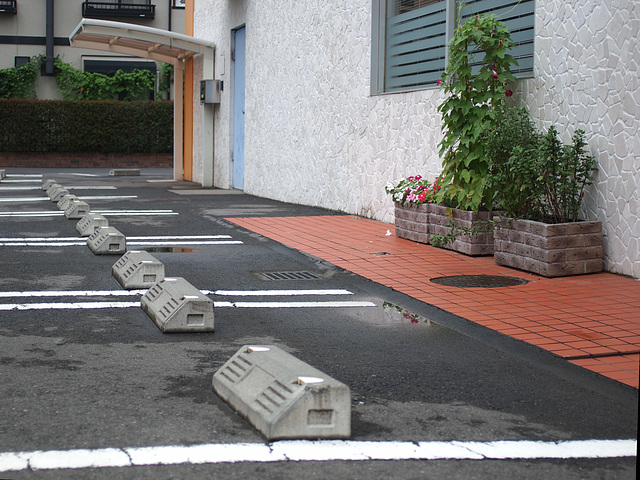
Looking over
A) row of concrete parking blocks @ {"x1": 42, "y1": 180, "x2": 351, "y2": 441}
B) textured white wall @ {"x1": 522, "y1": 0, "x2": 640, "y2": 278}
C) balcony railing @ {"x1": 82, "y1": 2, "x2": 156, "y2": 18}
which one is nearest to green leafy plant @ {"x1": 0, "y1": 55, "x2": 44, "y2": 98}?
balcony railing @ {"x1": 82, "y1": 2, "x2": 156, "y2": 18}

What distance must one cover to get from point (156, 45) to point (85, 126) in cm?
1247

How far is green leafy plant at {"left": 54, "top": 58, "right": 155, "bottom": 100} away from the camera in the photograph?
35625mm

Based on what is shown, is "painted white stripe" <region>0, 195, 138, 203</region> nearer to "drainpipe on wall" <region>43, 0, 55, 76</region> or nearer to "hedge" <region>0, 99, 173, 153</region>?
"hedge" <region>0, 99, 173, 153</region>

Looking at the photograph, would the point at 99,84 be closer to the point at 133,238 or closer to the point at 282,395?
the point at 133,238

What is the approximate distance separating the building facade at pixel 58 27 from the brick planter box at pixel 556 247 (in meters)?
31.0

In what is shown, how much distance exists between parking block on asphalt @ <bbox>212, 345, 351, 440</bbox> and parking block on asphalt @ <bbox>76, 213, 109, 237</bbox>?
7458mm

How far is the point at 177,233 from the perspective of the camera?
460 inches

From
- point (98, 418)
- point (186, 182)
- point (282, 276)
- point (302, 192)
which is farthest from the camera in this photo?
point (186, 182)

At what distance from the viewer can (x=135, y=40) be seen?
2084 cm

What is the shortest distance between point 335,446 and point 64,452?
1135mm

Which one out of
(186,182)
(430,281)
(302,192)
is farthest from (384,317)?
(186,182)

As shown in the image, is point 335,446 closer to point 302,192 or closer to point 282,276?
point 282,276

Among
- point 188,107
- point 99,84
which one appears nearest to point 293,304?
point 188,107

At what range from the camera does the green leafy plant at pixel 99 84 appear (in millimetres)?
35625
